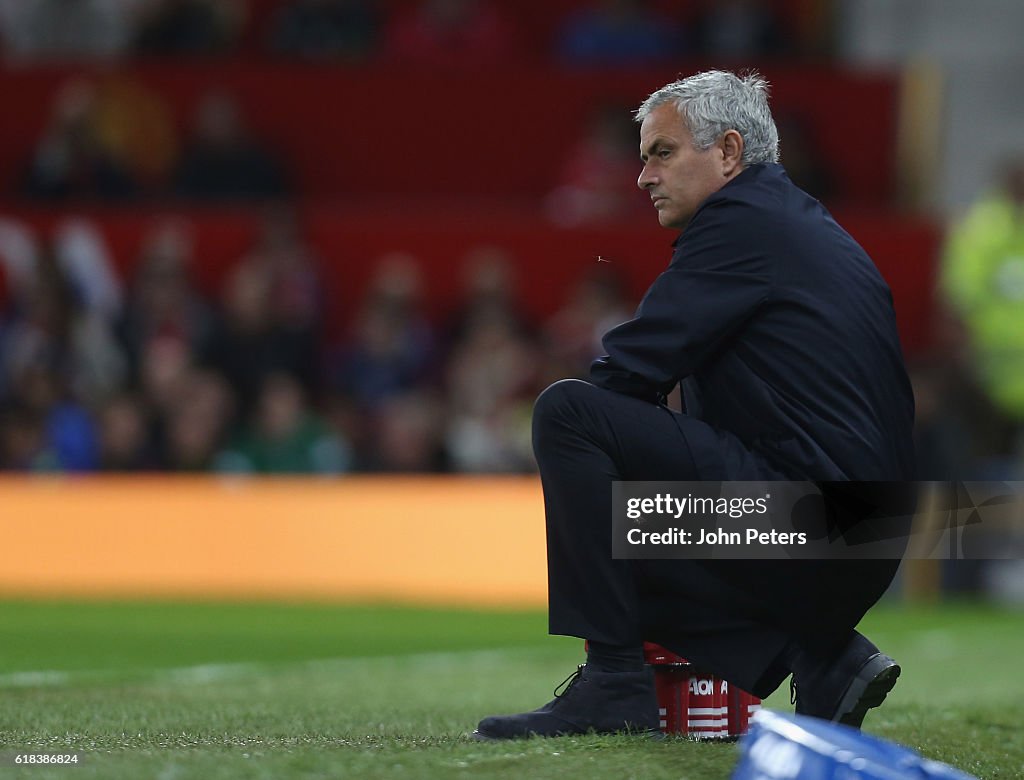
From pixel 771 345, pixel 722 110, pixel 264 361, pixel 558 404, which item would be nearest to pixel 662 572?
pixel 558 404

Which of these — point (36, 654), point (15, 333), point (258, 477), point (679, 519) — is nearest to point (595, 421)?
point (679, 519)

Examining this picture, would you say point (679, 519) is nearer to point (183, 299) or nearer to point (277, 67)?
point (183, 299)

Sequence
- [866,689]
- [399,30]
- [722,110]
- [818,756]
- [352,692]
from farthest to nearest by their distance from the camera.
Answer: [399,30]
[352,692]
[722,110]
[866,689]
[818,756]

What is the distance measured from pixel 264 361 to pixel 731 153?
8.34 metres

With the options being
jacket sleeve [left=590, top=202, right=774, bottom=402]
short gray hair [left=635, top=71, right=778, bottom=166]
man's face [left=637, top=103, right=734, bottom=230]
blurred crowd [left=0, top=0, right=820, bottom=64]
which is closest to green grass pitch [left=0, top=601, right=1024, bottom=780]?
jacket sleeve [left=590, top=202, right=774, bottom=402]

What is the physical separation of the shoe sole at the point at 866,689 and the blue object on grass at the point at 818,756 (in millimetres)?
601

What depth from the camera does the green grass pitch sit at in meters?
4.09

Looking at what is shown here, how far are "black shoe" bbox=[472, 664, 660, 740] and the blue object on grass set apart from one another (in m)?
0.68

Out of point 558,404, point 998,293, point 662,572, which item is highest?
point 558,404

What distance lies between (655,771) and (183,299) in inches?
367

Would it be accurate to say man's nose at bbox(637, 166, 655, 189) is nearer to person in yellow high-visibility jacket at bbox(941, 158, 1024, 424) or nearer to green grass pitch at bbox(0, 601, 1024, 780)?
green grass pitch at bbox(0, 601, 1024, 780)

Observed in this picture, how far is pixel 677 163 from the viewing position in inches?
184

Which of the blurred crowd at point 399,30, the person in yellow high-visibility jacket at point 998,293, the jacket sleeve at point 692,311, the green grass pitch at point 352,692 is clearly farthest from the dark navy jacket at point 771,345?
the blurred crowd at point 399,30

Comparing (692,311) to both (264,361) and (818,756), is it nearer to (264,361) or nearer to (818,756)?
(818,756)
